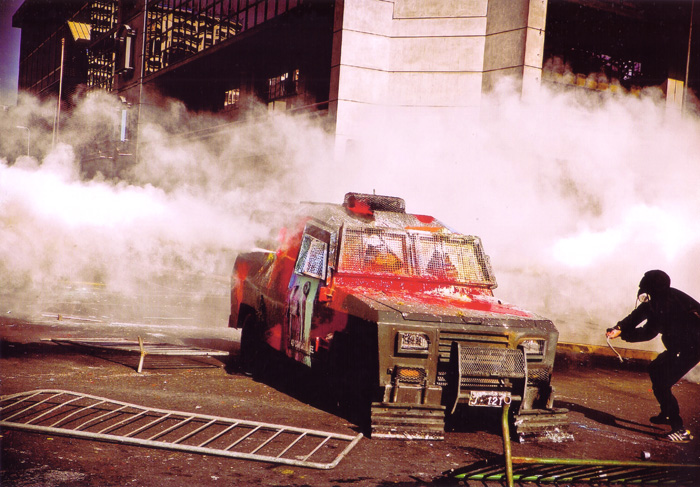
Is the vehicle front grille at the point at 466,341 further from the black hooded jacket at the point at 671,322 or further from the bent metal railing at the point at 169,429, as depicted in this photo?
the black hooded jacket at the point at 671,322

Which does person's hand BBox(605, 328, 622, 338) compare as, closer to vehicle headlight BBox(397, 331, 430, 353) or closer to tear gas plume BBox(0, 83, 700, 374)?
vehicle headlight BBox(397, 331, 430, 353)

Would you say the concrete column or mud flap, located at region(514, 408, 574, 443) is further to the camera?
the concrete column

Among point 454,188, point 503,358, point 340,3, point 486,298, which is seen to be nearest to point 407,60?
point 340,3

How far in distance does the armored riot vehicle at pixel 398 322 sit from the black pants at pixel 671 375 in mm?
1291

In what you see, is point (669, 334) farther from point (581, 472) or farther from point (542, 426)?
point (581, 472)

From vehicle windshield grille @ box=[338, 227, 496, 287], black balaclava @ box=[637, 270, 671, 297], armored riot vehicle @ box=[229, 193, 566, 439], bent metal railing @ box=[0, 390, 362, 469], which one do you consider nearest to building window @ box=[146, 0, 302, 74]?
armored riot vehicle @ box=[229, 193, 566, 439]

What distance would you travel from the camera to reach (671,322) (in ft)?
22.3

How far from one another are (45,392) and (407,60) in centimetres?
1308

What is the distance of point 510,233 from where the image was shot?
608 inches

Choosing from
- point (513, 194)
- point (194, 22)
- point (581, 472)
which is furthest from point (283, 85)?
point (581, 472)

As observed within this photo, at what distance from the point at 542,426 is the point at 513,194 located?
995 cm

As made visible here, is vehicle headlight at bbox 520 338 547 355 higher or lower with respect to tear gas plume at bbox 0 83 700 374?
lower

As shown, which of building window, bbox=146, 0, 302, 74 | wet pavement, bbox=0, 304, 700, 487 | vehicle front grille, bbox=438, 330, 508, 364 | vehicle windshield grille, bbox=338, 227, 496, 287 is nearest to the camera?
wet pavement, bbox=0, 304, 700, 487

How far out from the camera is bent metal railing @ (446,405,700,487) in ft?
16.1
